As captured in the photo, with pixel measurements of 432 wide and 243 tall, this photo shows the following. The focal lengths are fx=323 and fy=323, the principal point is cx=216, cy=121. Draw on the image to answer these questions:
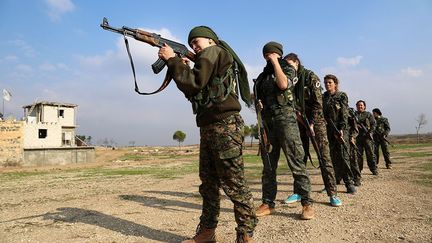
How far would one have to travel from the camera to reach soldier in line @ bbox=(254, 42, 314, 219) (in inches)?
173

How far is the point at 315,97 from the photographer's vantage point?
229 inches

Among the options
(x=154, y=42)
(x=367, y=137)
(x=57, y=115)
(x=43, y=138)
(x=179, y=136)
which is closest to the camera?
(x=154, y=42)

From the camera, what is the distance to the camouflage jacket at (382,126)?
1301cm

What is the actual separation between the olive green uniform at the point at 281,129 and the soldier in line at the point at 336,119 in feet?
8.14

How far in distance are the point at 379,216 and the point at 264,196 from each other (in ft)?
5.09

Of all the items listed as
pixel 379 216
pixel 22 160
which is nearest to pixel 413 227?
pixel 379 216

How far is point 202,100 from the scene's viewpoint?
10.5 ft

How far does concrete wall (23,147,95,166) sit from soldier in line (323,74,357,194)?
105 feet

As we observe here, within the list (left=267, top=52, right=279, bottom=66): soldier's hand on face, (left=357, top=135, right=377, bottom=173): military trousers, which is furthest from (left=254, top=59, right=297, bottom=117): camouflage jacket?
(left=357, top=135, right=377, bottom=173): military trousers

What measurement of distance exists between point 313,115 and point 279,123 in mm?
1520

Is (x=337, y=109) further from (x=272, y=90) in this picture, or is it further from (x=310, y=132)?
(x=272, y=90)

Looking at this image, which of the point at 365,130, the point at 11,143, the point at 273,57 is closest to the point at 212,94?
the point at 273,57

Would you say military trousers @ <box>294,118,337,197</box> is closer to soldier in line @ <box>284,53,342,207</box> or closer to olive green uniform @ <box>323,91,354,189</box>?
soldier in line @ <box>284,53,342,207</box>

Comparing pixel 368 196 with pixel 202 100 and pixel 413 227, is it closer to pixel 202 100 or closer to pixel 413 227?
pixel 413 227
